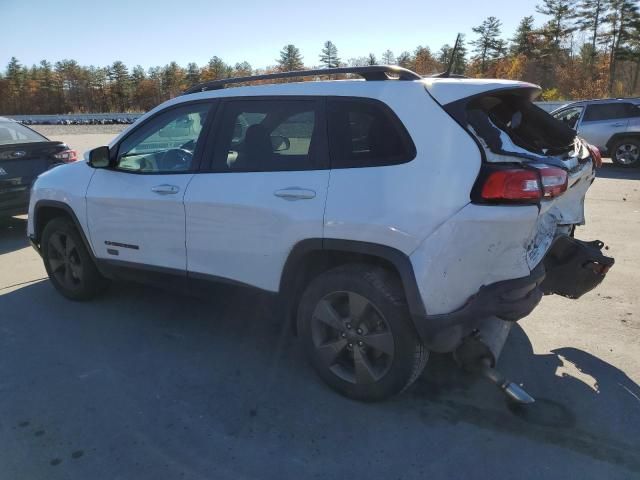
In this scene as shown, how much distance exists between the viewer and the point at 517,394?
2971mm

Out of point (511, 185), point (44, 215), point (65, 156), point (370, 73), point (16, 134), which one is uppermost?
point (370, 73)

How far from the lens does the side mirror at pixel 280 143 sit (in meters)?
3.39

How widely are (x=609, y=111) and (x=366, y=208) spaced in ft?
45.0

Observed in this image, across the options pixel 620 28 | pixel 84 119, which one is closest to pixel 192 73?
pixel 84 119

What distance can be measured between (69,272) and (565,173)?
414 cm

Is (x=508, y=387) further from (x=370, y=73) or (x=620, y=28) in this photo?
(x=620, y=28)

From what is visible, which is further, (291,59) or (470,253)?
(291,59)

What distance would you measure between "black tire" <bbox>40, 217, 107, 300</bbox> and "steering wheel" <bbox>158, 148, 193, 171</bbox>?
3.91ft

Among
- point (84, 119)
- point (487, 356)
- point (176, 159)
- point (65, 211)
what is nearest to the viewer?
point (487, 356)

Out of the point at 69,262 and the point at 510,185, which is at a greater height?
the point at 510,185

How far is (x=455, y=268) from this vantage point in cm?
271

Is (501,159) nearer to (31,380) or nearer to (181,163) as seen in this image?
(181,163)

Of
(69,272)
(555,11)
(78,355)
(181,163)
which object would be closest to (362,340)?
(181,163)

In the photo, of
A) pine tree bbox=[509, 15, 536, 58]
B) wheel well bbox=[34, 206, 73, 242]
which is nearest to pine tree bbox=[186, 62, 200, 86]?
pine tree bbox=[509, 15, 536, 58]
